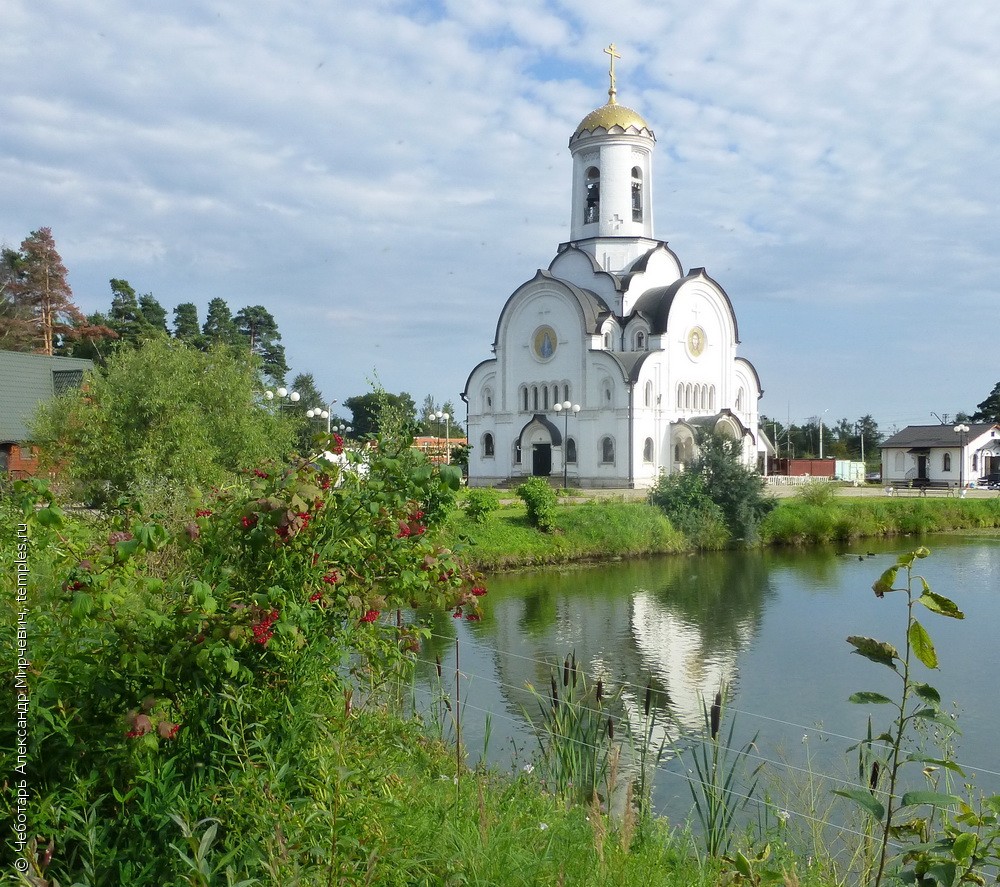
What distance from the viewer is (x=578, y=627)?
53.3 ft

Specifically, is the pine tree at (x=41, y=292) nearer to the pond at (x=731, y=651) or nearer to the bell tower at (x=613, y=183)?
the bell tower at (x=613, y=183)

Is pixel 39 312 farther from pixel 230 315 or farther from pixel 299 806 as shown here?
pixel 299 806

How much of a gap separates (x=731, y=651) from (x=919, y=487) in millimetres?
36952

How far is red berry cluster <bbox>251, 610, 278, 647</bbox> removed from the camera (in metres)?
3.40

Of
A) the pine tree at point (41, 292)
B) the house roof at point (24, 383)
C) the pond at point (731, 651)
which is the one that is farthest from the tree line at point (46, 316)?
the pond at point (731, 651)

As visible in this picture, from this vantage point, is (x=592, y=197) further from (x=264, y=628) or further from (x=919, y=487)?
(x=264, y=628)

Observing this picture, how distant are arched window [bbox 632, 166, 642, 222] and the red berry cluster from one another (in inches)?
1646

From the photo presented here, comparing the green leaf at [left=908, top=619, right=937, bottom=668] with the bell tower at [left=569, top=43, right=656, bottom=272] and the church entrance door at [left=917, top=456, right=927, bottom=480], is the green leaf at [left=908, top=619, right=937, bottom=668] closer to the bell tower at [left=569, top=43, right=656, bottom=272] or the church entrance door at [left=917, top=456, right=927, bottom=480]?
the bell tower at [left=569, top=43, right=656, bottom=272]

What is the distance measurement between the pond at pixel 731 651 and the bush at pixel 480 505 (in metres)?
1.63

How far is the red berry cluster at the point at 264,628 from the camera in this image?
340 cm

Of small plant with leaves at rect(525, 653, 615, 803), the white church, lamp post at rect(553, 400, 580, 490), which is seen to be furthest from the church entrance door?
small plant with leaves at rect(525, 653, 615, 803)

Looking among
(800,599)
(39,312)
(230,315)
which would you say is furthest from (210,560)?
(230,315)

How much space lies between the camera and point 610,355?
3909 cm

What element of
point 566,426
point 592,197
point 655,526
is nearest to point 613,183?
point 592,197
